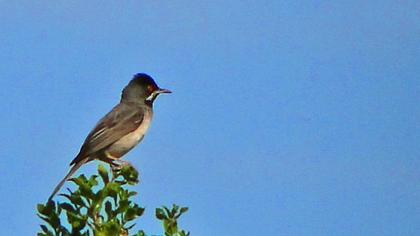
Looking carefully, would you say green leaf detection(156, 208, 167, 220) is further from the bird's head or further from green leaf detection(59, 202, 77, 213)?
the bird's head

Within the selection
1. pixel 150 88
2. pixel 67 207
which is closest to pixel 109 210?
pixel 67 207

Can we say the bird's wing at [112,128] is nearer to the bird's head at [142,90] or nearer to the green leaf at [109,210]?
the bird's head at [142,90]

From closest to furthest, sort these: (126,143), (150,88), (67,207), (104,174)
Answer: (67,207)
(104,174)
(126,143)
(150,88)

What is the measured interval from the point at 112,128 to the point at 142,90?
1.25 m

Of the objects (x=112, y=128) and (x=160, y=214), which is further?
(x=112, y=128)

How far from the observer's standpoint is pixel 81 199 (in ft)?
19.6

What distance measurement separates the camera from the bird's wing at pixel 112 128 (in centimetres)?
1327

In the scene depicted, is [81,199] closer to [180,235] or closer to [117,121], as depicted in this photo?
[180,235]

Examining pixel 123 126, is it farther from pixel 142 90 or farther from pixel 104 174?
pixel 104 174

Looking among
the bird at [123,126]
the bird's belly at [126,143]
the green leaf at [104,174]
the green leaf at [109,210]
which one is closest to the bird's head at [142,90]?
the bird at [123,126]

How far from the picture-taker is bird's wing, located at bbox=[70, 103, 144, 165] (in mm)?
13267

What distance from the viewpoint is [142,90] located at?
14.9 metres

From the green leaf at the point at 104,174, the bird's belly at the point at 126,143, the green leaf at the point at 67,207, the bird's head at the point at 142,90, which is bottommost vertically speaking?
the green leaf at the point at 67,207

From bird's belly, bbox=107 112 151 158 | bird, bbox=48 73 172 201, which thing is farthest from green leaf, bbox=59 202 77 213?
bird's belly, bbox=107 112 151 158
